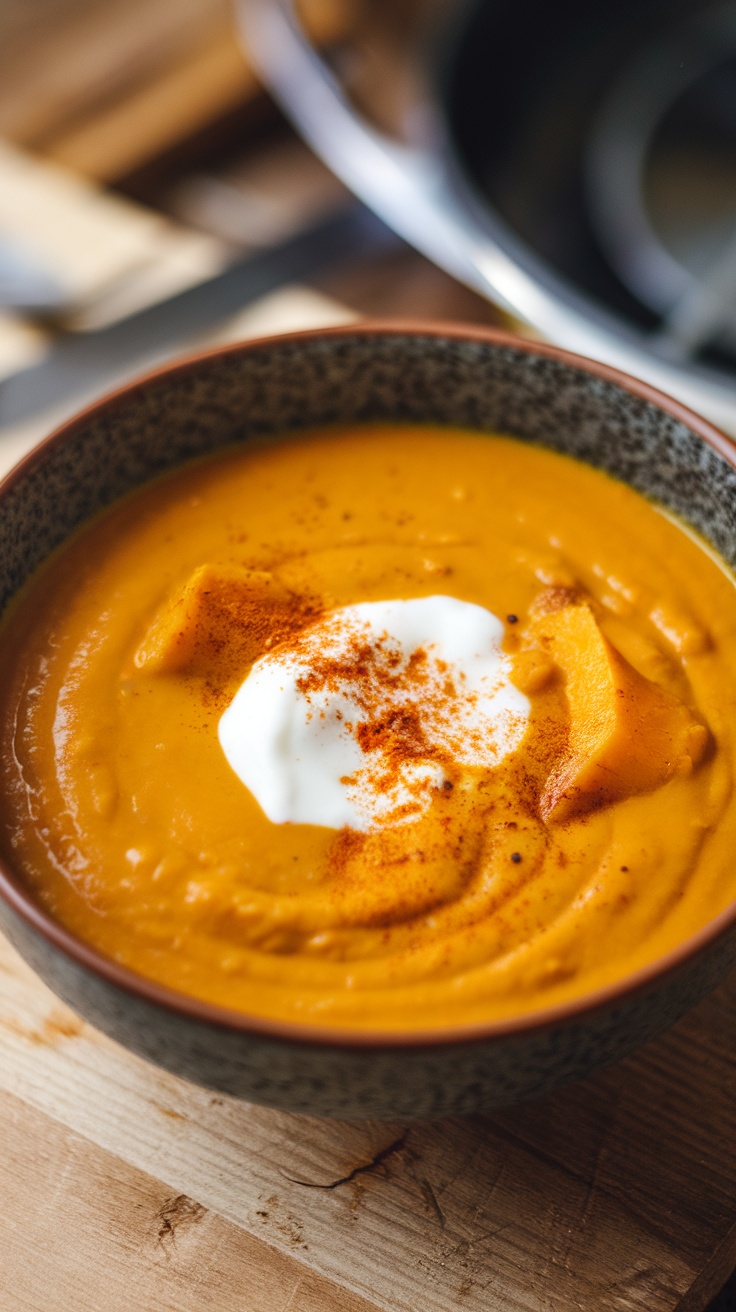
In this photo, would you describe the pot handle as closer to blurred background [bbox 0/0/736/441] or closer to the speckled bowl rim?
blurred background [bbox 0/0/736/441]

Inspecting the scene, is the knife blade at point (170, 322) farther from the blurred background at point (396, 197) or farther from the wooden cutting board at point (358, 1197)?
the wooden cutting board at point (358, 1197)

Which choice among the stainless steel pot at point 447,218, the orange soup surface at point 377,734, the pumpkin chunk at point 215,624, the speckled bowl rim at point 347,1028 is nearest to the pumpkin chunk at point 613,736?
the orange soup surface at point 377,734

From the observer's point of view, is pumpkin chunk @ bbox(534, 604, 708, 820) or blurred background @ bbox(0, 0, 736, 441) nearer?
pumpkin chunk @ bbox(534, 604, 708, 820)

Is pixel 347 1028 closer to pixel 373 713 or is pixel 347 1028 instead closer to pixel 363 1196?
pixel 363 1196

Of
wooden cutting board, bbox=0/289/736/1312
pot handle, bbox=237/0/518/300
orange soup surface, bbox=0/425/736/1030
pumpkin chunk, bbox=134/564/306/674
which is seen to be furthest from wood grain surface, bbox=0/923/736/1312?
pot handle, bbox=237/0/518/300

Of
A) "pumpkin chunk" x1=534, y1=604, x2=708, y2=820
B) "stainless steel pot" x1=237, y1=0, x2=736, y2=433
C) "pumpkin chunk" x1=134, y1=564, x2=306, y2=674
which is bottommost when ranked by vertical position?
"pumpkin chunk" x1=134, y1=564, x2=306, y2=674

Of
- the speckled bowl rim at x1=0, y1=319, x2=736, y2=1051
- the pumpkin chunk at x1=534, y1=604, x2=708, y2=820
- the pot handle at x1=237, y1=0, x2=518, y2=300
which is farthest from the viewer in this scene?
the pot handle at x1=237, y1=0, x2=518, y2=300

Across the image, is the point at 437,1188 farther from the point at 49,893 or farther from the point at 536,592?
the point at 536,592

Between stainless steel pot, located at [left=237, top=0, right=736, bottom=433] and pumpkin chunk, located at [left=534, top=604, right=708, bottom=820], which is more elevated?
stainless steel pot, located at [left=237, top=0, right=736, bottom=433]

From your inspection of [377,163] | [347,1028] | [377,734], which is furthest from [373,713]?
[377,163]
